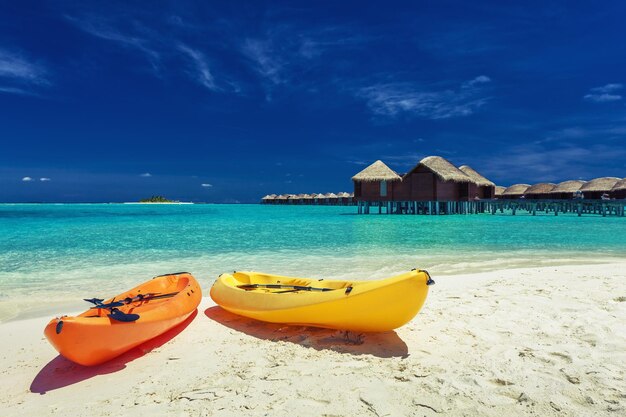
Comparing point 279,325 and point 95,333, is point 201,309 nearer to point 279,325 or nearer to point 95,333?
point 279,325

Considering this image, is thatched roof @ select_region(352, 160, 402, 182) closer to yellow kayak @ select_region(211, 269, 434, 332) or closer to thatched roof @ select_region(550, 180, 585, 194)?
thatched roof @ select_region(550, 180, 585, 194)

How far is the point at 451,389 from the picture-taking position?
2.73 m

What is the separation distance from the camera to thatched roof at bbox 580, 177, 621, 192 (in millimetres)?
39188

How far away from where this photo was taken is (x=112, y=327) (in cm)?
322

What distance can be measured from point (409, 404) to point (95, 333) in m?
2.44

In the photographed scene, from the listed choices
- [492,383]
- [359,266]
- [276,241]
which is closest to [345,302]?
[492,383]

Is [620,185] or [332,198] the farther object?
[332,198]

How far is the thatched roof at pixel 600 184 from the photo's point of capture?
3919 centimetres

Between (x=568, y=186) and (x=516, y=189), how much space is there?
22.4 ft

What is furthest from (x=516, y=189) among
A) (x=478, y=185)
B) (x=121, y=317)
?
(x=121, y=317)

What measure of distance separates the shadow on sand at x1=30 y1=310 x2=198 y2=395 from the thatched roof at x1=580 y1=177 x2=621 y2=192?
46.8 m

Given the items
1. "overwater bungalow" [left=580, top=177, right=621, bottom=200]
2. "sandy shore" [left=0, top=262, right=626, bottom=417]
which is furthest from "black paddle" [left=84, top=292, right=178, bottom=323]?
"overwater bungalow" [left=580, top=177, right=621, bottom=200]

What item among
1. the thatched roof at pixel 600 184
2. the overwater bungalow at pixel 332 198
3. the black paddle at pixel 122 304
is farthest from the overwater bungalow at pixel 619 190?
→ the overwater bungalow at pixel 332 198

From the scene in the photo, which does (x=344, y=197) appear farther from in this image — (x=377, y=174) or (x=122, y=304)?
(x=122, y=304)
